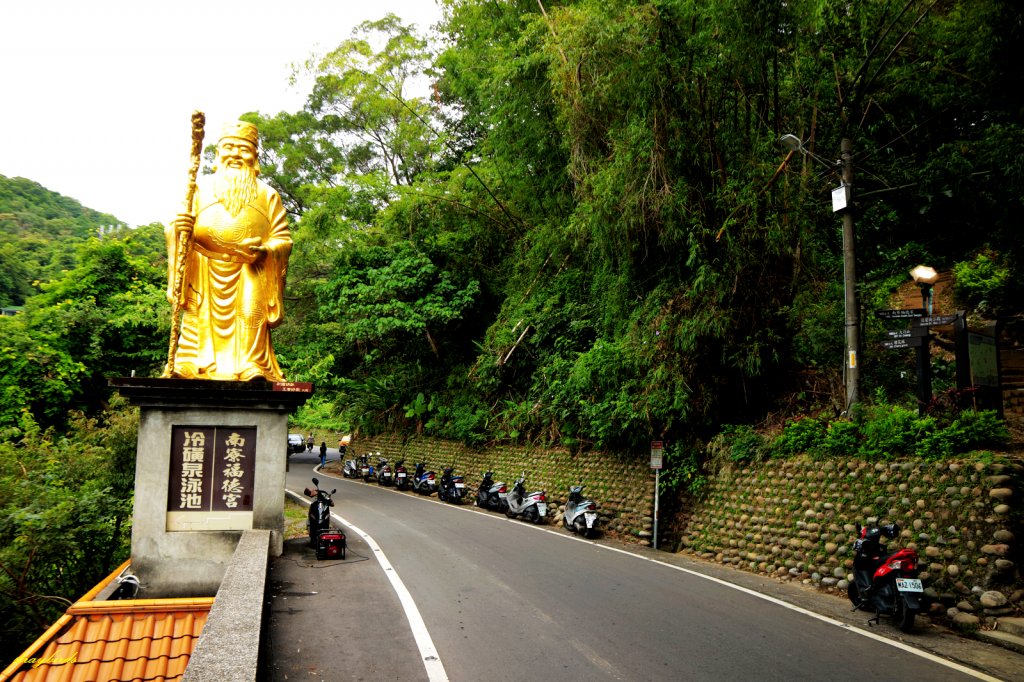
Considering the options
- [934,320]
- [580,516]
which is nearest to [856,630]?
[934,320]

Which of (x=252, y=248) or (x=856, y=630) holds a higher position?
(x=252, y=248)

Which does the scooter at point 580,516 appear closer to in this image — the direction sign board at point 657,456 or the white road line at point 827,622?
the white road line at point 827,622

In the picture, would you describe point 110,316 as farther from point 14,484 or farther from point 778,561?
point 778,561

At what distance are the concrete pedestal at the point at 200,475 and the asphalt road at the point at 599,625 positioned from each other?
4.65 ft

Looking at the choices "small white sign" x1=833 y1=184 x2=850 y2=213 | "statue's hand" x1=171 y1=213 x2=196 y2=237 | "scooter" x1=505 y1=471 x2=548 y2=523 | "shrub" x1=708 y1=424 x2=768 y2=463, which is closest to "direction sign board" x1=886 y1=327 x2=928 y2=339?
"small white sign" x1=833 y1=184 x2=850 y2=213

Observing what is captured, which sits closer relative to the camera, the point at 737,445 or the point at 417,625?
the point at 417,625

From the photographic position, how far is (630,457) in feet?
42.7

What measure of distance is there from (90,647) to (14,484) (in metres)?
3.58

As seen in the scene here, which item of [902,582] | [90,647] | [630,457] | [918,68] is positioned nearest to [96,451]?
[90,647]

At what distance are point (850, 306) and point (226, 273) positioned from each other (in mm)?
A: 8230

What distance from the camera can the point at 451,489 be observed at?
55.5 feet

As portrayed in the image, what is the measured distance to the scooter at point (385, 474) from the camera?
21.2 metres

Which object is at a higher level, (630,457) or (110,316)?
(110,316)

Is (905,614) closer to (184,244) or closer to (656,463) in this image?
(656,463)
